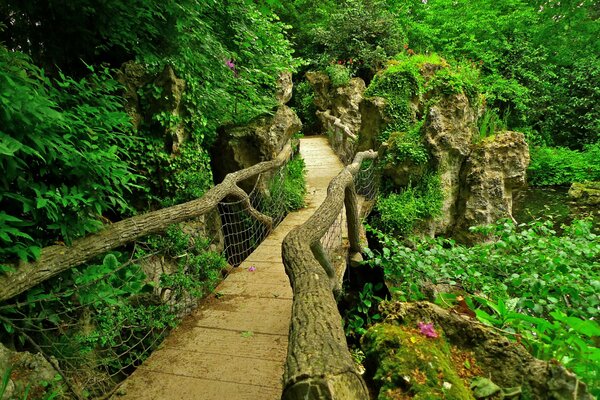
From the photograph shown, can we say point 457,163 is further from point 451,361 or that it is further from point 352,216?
point 451,361

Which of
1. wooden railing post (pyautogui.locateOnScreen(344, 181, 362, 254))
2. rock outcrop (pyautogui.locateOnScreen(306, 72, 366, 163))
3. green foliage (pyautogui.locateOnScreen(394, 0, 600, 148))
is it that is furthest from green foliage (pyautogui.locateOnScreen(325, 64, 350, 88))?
wooden railing post (pyautogui.locateOnScreen(344, 181, 362, 254))

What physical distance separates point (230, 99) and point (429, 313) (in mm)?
4364

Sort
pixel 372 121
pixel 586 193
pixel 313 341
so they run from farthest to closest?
pixel 586 193 → pixel 372 121 → pixel 313 341

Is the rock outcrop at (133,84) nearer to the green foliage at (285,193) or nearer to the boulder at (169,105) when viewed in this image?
the boulder at (169,105)

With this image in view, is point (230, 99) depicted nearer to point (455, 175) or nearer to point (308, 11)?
point (455, 175)

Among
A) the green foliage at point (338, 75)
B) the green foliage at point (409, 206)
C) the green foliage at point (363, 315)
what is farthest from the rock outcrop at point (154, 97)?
the green foliage at point (338, 75)

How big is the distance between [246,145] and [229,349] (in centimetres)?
358

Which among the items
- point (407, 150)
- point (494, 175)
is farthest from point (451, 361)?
point (494, 175)

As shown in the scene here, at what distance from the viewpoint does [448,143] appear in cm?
600

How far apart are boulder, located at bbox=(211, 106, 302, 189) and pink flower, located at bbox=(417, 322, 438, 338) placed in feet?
13.9

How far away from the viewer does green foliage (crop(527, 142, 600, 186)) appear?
10.3 m

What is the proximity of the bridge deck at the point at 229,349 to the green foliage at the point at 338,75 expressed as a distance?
9.17m

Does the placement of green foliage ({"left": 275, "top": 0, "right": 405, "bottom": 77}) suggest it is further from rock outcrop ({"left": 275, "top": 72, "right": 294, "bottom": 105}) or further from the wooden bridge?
the wooden bridge

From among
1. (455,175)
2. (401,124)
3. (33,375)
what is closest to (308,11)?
Result: (401,124)
